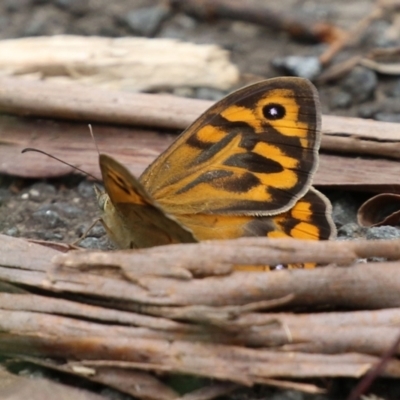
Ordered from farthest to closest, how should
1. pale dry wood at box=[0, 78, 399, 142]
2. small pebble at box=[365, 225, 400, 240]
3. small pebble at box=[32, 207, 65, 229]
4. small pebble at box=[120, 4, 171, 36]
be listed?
small pebble at box=[120, 4, 171, 36] < pale dry wood at box=[0, 78, 399, 142] < small pebble at box=[32, 207, 65, 229] < small pebble at box=[365, 225, 400, 240]

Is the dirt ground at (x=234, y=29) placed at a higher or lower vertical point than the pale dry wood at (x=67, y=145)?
higher

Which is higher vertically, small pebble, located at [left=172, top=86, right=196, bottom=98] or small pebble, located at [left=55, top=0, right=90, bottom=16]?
small pebble, located at [left=55, top=0, right=90, bottom=16]

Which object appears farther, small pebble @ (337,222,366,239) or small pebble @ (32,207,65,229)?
small pebble @ (32,207,65,229)

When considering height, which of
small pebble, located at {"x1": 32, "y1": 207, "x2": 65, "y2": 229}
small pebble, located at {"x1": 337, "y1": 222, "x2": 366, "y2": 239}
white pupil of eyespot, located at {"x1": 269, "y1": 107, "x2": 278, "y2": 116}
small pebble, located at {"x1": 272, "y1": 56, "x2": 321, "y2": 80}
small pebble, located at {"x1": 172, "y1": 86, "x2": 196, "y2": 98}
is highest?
white pupil of eyespot, located at {"x1": 269, "y1": 107, "x2": 278, "y2": 116}

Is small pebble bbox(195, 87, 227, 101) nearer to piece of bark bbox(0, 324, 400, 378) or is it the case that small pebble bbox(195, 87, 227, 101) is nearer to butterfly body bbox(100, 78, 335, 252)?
butterfly body bbox(100, 78, 335, 252)

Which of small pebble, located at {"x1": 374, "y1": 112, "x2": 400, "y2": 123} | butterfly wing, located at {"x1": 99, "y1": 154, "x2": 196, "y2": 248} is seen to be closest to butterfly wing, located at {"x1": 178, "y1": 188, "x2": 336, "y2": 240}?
butterfly wing, located at {"x1": 99, "y1": 154, "x2": 196, "y2": 248}

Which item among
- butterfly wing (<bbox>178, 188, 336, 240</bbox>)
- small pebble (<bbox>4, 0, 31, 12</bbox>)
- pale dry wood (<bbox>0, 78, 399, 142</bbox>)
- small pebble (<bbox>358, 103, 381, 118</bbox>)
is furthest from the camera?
small pebble (<bbox>4, 0, 31, 12</bbox>)

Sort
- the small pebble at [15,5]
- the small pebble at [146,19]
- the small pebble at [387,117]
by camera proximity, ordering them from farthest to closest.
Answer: the small pebble at [15,5] → the small pebble at [146,19] → the small pebble at [387,117]

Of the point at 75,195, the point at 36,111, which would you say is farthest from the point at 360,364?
the point at 36,111

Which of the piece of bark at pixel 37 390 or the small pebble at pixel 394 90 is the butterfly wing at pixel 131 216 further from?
the small pebble at pixel 394 90

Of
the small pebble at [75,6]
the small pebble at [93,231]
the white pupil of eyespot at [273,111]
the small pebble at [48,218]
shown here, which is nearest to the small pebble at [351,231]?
the white pupil of eyespot at [273,111]
